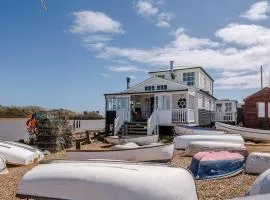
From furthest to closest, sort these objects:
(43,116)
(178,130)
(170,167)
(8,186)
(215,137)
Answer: (178,130) < (43,116) < (215,137) < (8,186) < (170,167)

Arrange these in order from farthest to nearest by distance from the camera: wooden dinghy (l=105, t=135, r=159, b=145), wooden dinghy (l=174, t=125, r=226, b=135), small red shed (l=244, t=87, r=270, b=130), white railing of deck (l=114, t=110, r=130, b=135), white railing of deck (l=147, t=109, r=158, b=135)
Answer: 1. small red shed (l=244, t=87, r=270, b=130)
2. white railing of deck (l=114, t=110, r=130, b=135)
3. white railing of deck (l=147, t=109, r=158, b=135)
4. wooden dinghy (l=174, t=125, r=226, b=135)
5. wooden dinghy (l=105, t=135, r=159, b=145)

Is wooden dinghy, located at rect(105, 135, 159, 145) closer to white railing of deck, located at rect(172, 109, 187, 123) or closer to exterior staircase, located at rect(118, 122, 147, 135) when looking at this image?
exterior staircase, located at rect(118, 122, 147, 135)

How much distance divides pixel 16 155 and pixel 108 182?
33.8 feet

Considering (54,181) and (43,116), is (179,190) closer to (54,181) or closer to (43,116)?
(54,181)

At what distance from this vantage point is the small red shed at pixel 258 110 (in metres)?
30.6

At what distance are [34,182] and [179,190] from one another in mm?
3055

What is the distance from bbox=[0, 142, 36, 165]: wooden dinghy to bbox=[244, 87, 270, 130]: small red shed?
21324 mm

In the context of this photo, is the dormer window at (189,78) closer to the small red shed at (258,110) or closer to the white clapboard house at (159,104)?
the white clapboard house at (159,104)

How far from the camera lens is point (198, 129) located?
22.8 m

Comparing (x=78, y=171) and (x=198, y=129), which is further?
(x=198, y=129)

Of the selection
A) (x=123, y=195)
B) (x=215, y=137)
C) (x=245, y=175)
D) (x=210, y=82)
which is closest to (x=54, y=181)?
(x=123, y=195)

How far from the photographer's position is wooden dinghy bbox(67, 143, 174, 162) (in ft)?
41.2

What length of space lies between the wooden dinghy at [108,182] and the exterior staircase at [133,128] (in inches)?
717

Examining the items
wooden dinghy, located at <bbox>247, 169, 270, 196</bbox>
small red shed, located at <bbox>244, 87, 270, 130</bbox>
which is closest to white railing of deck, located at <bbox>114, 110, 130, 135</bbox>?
small red shed, located at <bbox>244, 87, 270, 130</bbox>
